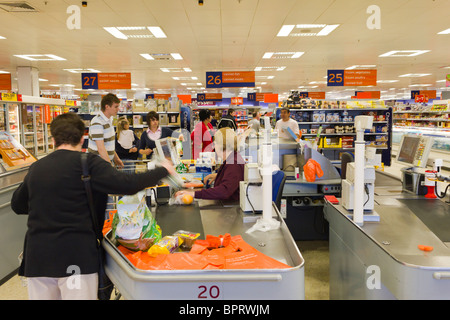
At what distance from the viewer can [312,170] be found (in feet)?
14.3

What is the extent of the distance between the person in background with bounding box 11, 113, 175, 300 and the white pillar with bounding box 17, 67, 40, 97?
1318 centimetres

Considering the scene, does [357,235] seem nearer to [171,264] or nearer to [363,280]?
[363,280]

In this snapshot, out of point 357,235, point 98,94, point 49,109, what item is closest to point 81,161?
point 357,235

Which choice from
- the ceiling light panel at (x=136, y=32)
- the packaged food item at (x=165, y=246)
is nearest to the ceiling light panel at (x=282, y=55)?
the ceiling light panel at (x=136, y=32)

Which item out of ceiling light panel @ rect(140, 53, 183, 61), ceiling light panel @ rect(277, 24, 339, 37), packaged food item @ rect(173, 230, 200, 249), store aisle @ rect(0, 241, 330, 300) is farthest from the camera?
ceiling light panel @ rect(140, 53, 183, 61)

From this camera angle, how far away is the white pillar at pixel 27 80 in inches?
527

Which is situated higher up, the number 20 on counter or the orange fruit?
the number 20 on counter

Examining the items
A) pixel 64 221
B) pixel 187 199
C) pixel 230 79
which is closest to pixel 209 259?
pixel 64 221

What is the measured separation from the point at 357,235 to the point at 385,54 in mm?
10453

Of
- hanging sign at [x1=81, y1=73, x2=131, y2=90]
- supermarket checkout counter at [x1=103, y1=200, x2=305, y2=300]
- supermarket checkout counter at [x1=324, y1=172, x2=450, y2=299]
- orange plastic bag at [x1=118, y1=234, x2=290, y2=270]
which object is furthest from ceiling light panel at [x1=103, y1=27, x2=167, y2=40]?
supermarket checkout counter at [x1=103, y1=200, x2=305, y2=300]

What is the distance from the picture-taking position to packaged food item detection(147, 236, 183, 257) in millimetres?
1990

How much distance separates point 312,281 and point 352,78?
9836 mm

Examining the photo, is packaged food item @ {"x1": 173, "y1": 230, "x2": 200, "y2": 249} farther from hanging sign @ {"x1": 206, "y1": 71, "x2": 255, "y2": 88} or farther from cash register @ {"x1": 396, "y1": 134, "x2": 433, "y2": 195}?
hanging sign @ {"x1": 206, "y1": 71, "x2": 255, "y2": 88}
